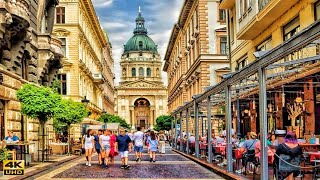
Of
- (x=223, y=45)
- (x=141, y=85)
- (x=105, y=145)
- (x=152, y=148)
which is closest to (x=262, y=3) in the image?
(x=152, y=148)

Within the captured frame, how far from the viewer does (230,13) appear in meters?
34.3

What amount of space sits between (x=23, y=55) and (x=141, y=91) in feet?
464

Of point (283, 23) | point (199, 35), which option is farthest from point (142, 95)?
point (283, 23)

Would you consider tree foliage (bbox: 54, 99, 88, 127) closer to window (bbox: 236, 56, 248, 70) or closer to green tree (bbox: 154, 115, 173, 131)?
window (bbox: 236, 56, 248, 70)

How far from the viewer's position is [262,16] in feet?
77.0

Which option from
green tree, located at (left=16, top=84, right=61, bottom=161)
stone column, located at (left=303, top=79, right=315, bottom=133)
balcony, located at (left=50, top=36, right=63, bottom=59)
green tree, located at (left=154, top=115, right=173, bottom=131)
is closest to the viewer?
stone column, located at (left=303, top=79, right=315, bottom=133)

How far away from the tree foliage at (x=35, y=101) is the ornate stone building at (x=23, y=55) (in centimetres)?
35

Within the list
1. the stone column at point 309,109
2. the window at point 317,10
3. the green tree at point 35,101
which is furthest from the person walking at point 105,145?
the window at point 317,10

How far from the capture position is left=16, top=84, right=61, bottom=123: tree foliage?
925 inches

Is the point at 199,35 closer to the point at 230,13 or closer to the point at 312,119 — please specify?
the point at 230,13

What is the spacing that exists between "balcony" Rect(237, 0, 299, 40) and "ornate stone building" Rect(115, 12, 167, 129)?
138239 mm

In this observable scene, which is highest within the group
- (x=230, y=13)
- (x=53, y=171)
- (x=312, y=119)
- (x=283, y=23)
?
(x=230, y=13)

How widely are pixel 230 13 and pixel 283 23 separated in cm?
1135

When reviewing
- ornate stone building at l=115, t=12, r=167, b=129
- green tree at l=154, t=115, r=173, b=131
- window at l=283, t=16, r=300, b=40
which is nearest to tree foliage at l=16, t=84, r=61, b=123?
window at l=283, t=16, r=300, b=40
